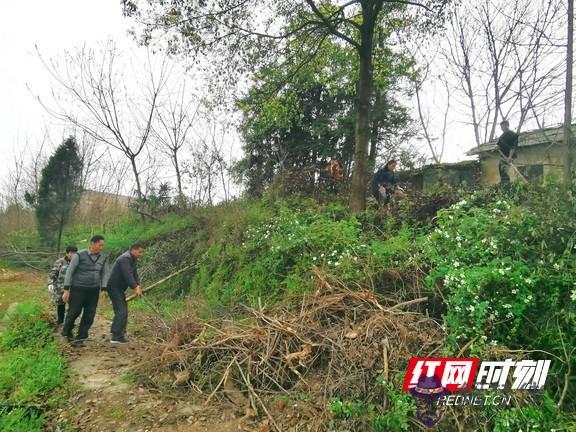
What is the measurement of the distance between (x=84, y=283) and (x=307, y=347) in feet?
12.8

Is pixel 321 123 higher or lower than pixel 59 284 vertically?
higher

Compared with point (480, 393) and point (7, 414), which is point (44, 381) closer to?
point (7, 414)

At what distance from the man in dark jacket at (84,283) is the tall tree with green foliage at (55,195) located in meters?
10.3

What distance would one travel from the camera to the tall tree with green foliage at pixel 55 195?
1525cm

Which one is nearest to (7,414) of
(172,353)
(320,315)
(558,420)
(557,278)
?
(172,353)

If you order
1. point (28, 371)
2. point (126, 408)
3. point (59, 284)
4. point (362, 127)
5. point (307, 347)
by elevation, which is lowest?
point (126, 408)

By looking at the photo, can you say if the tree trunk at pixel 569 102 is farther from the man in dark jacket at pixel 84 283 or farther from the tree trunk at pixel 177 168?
the tree trunk at pixel 177 168

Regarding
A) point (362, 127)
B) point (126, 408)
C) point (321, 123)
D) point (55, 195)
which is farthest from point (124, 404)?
point (55, 195)

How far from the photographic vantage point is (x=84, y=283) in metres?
6.20

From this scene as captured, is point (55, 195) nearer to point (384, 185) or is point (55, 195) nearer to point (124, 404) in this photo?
point (384, 185)

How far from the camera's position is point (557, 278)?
3807 millimetres

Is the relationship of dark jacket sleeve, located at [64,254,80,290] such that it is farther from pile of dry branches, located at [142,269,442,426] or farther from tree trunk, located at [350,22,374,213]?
tree trunk, located at [350,22,374,213]

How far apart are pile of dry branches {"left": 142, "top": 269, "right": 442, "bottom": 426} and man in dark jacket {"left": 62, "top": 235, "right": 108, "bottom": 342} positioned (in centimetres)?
171

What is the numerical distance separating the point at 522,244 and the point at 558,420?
183 centimetres
